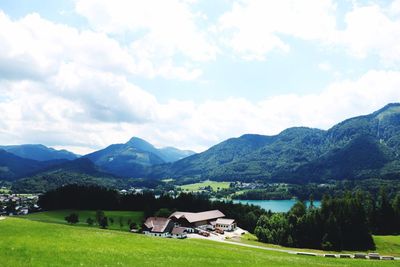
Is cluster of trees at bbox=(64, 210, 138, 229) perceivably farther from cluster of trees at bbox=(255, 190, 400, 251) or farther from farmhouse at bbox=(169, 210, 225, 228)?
cluster of trees at bbox=(255, 190, 400, 251)

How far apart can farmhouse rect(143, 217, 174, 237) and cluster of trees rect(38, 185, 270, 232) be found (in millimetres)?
29397

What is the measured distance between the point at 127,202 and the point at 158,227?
2323 inches

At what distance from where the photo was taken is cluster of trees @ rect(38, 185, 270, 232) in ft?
530

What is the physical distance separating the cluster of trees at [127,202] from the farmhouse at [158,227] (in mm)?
29397

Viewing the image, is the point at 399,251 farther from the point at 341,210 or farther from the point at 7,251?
the point at 7,251

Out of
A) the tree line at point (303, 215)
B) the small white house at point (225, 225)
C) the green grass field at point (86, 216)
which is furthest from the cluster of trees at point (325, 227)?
the green grass field at point (86, 216)

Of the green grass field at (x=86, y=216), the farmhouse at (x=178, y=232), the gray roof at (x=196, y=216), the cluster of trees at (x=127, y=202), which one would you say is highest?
the cluster of trees at (x=127, y=202)

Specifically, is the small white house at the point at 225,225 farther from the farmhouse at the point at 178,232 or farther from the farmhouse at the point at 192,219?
the farmhouse at the point at 178,232

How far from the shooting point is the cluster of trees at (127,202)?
161500 mm

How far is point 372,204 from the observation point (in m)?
127

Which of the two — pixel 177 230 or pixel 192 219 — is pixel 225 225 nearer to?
pixel 192 219

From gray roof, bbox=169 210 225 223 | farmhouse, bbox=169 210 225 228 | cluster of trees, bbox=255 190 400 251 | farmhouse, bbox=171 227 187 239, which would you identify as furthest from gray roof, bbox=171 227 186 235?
cluster of trees, bbox=255 190 400 251

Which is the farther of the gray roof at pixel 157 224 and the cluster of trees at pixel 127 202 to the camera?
the cluster of trees at pixel 127 202

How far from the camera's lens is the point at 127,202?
176 metres
